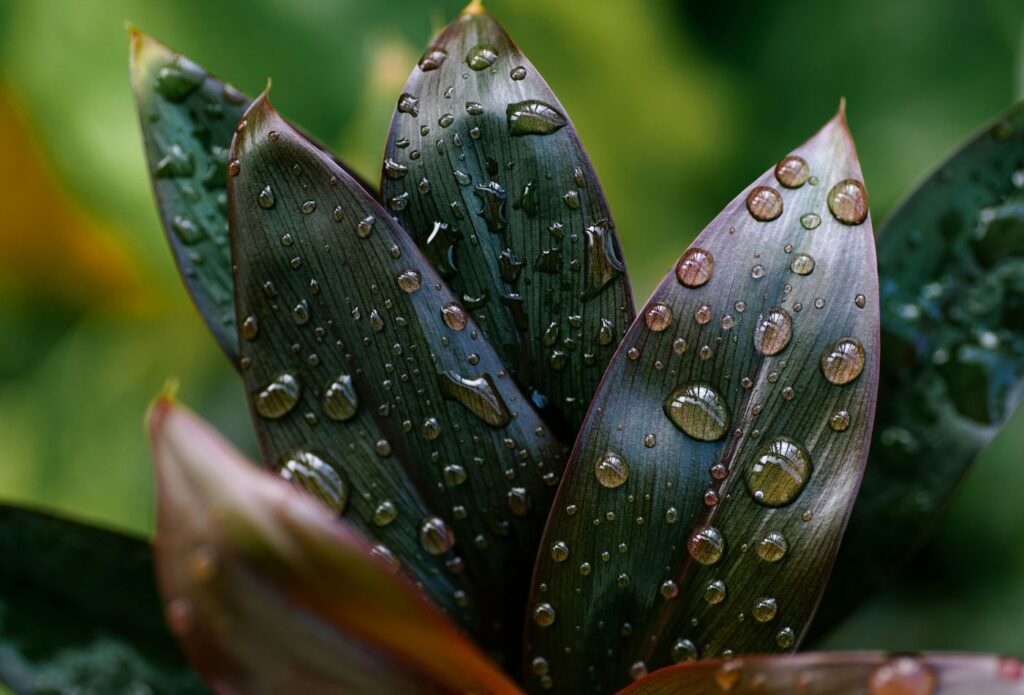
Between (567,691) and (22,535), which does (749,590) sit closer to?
(567,691)

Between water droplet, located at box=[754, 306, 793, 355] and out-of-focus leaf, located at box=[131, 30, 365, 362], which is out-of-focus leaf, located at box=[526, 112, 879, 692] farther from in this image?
out-of-focus leaf, located at box=[131, 30, 365, 362]

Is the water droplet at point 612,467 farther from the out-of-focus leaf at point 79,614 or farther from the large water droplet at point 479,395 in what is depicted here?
the out-of-focus leaf at point 79,614

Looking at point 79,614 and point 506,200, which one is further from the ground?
point 506,200

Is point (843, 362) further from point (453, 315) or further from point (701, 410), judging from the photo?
point (453, 315)

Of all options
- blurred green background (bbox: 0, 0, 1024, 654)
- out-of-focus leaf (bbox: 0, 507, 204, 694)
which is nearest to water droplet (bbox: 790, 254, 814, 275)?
out-of-focus leaf (bbox: 0, 507, 204, 694)

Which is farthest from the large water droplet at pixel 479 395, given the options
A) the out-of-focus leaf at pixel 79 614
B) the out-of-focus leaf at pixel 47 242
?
the out-of-focus leaf at pixel 47 242

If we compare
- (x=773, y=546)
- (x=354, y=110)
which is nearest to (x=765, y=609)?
(x=773, y=546)
